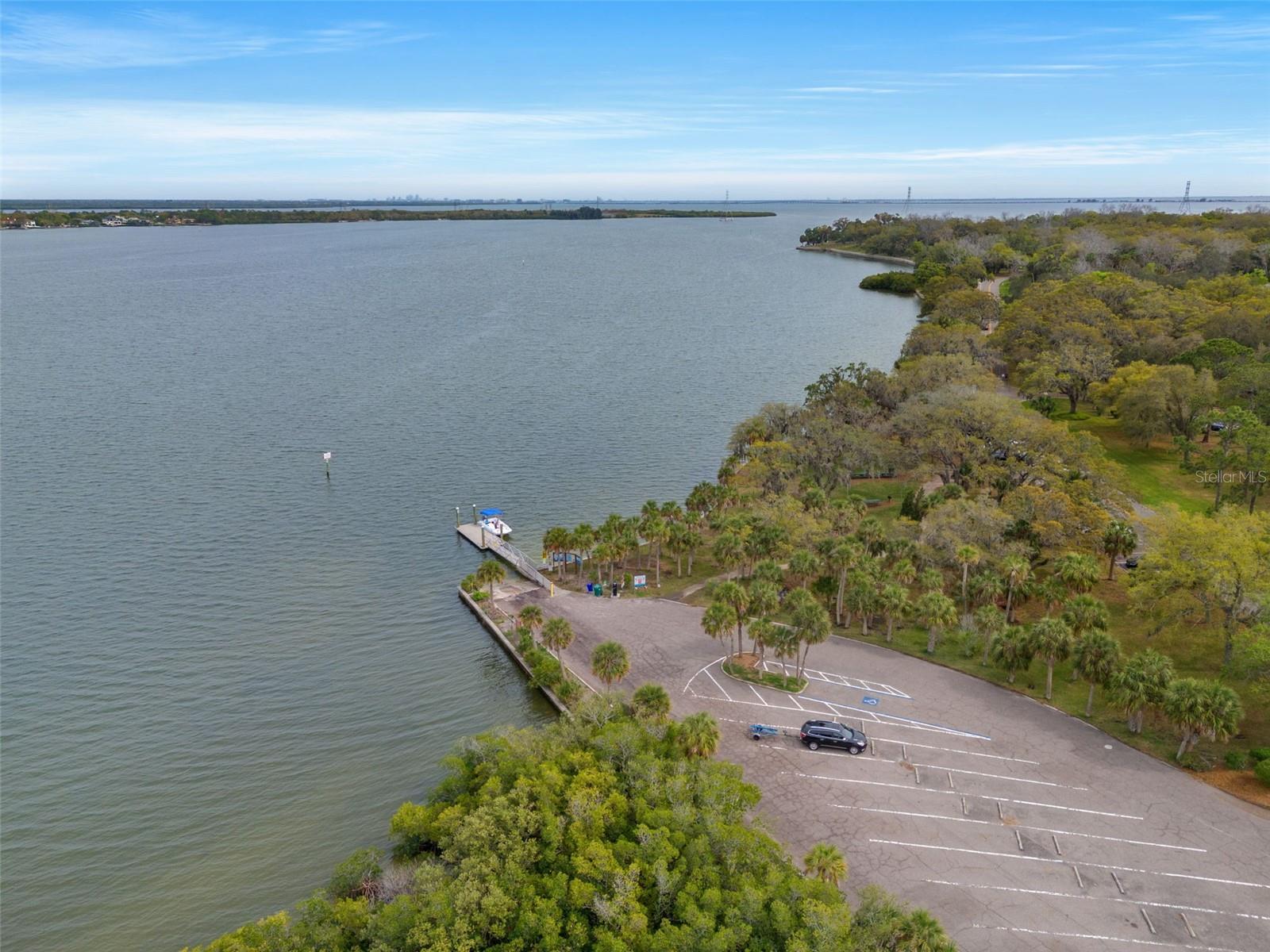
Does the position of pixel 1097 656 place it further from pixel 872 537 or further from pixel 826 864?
pixel 826 864

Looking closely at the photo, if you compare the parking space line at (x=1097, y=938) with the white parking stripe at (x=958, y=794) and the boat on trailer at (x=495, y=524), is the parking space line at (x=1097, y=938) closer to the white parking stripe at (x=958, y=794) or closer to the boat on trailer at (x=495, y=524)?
the white parking stripe at (x=958, y=794)

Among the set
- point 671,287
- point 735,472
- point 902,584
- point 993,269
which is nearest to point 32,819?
point 902,584

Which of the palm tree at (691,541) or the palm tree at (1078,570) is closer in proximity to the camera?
the palm tree at (1078,570)

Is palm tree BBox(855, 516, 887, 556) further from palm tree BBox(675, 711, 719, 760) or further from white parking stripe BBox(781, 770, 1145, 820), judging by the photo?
palm tree BBox(675, 711, 719, 760)

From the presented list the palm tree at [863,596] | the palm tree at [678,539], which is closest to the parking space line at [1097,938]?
the palm tree at [863,596]

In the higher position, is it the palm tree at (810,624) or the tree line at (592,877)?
the palm tree at (810,624)

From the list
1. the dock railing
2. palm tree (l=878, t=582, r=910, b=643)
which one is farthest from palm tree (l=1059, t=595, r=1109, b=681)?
the dock railing

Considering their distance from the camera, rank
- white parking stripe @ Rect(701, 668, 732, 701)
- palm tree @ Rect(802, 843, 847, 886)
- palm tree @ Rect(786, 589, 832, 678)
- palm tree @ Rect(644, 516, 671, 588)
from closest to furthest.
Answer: palm tree @ Rect(802, 843, 847, 886) → palm tree @ Rect(786, 589, 832, 678) → white parking stripe @ Rect(701, 668, 732, 701) → palm tree @ Rect(644, 516, 671, 588)
